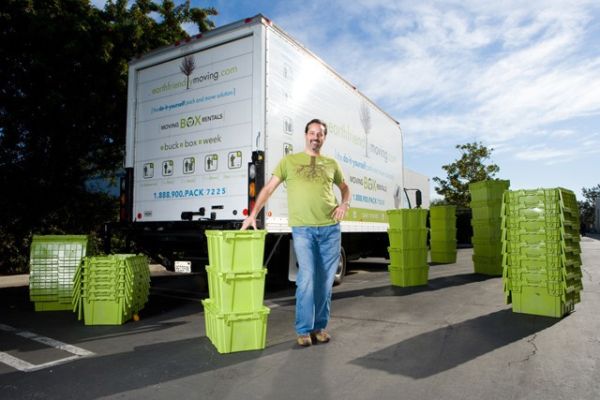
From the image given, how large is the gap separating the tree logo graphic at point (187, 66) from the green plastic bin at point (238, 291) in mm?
3732

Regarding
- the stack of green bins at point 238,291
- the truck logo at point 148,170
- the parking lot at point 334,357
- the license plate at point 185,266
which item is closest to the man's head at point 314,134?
the stack of green bins at point 238,291

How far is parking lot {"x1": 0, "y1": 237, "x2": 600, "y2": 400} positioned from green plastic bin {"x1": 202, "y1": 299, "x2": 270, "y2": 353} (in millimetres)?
92

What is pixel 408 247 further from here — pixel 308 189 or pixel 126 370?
pixel 126 370

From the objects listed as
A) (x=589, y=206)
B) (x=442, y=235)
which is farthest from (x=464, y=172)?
(x=589, y=206)

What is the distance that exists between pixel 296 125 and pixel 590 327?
14.2 feet

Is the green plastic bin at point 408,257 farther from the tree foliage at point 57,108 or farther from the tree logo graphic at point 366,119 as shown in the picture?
the tree foliage at point 57,108

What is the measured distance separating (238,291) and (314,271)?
720 mm

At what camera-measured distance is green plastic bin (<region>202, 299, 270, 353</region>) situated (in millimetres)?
3678

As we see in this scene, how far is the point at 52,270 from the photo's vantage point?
5.85 m

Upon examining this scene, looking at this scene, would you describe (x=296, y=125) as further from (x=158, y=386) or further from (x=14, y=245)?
(x=14, y=245)

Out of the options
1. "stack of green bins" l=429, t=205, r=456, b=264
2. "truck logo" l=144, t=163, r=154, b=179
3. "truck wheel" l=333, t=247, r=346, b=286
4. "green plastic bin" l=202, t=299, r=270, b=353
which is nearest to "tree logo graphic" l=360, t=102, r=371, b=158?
"truck wheel" l=333, t=247, r=346, b=286

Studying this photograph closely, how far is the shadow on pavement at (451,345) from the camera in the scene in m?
3.30

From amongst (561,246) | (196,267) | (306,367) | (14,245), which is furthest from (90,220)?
(561,246)

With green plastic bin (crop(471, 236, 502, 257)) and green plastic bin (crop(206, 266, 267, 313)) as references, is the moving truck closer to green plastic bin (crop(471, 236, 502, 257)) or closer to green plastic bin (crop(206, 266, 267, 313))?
green plastic bin (crop(206, 266, 267, 313))
